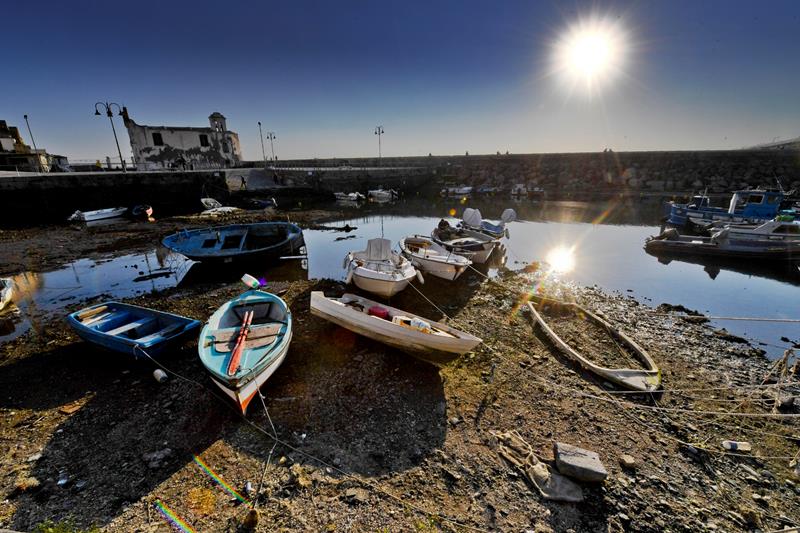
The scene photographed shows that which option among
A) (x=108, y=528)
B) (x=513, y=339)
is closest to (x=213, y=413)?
(x=108, y=528)

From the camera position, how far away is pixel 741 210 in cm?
2330

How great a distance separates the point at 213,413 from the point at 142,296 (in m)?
9.00

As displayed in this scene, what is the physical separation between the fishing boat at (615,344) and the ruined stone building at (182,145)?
4856cm

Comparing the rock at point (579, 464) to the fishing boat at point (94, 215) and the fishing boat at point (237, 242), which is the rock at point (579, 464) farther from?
the fishing boat at point (94, 215)

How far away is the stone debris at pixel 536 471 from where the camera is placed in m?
4.67

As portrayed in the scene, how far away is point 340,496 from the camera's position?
467cm

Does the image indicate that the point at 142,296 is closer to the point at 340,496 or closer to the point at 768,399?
the point at 340,496

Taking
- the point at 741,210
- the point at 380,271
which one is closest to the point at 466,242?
the point at 380,271

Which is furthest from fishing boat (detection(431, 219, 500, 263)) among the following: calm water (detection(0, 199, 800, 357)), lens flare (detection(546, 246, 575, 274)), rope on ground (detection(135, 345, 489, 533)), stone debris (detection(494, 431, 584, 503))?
rope on ground (detection(135, 345, 489, 533))

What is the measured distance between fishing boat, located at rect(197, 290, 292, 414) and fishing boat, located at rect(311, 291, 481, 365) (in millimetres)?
1220

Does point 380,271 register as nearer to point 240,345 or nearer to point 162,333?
point 240,345

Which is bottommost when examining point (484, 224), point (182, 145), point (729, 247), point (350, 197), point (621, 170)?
point (729, 247)

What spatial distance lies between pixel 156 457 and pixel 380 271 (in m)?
7.50

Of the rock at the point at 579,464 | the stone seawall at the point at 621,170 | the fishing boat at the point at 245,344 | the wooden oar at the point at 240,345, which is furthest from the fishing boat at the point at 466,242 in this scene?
the stone seawall at the point at 621,170
